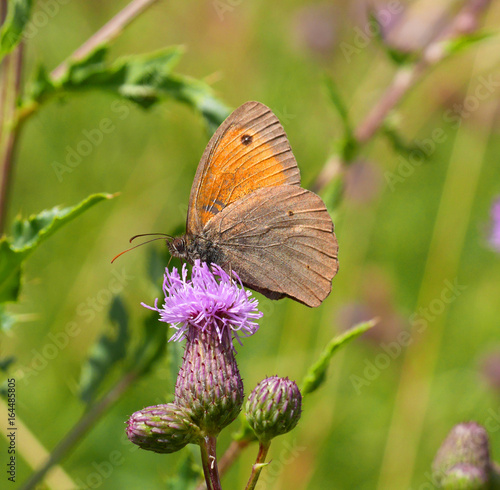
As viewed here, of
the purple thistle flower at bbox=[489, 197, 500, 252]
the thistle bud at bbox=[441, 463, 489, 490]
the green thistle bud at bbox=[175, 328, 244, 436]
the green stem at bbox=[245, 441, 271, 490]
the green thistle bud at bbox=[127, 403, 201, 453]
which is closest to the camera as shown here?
the green stem at bbox=[245, 441, 271, 490]

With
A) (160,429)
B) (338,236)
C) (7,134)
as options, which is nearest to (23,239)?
(7,134)

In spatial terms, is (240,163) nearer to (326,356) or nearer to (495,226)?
(326,356)

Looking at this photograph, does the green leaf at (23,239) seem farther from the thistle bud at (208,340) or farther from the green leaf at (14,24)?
the green leaf at (14,24)

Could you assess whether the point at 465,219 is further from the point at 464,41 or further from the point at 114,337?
the point at 114,337

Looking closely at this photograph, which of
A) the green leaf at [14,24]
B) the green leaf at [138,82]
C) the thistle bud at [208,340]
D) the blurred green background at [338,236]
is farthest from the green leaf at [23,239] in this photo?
the blurred green background at [338,236]

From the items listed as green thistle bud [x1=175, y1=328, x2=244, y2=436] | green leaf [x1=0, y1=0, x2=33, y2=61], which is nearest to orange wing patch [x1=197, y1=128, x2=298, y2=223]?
green thistle bud [x1=175, y1=328, x2=244, y2=436]

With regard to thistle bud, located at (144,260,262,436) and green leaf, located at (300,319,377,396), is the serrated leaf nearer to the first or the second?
thistle bud, located at (144,260,262,436)
